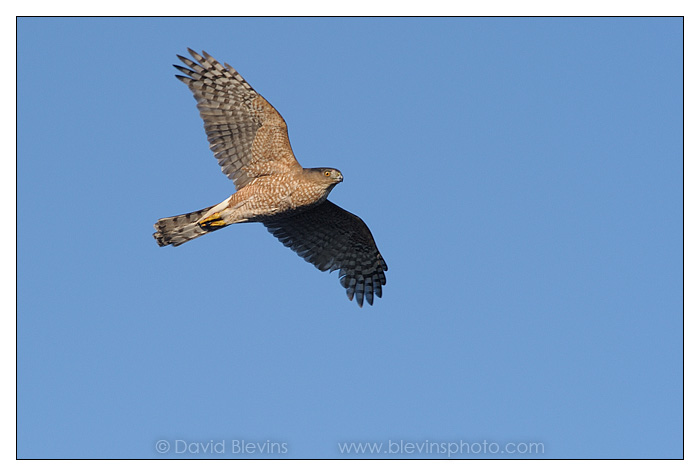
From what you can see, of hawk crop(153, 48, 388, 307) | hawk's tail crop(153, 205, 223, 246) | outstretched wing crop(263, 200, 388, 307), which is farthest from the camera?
outstretched wing crop(263, 200, 388, 307)

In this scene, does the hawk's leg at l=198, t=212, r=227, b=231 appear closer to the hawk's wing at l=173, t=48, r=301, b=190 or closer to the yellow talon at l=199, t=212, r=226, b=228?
the yellow talon at l=199, t=212, r=226, b=228

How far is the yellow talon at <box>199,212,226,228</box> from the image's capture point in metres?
13.2

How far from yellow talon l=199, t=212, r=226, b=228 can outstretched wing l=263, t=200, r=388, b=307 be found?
119 cm

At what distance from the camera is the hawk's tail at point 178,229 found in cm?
1347

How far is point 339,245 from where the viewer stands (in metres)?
15.1

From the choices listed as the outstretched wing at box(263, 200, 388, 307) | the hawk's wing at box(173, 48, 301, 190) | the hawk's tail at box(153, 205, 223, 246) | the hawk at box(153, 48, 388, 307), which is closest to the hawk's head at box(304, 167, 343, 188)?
the hawk at box(153, 48, 388, 307)

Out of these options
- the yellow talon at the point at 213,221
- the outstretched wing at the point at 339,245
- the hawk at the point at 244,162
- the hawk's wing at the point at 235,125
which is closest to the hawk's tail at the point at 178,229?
the hawk at the point at 244,162

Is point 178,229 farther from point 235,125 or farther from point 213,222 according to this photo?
point 235,125
